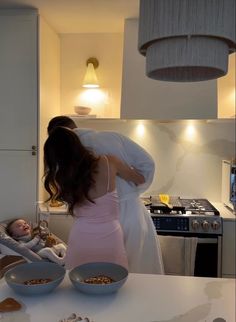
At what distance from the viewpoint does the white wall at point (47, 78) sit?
2838mm

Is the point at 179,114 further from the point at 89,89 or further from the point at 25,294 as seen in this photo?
the point at 25,294

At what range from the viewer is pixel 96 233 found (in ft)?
5.96

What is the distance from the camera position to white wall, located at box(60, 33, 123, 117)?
3.26 meters

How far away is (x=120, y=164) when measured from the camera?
1904mm

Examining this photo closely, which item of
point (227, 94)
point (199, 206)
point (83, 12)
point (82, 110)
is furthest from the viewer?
point (227, 94)

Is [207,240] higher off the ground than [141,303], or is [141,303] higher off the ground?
[141,303]

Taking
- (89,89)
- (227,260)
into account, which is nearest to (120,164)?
(227,260)

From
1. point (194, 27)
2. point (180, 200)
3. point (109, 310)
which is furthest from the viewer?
point (180, 200)

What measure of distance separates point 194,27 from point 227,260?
2042 millimetres

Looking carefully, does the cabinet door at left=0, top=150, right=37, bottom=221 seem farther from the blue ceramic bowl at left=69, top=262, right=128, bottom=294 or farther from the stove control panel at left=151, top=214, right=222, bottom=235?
the blue ceramic bowl at left=69, top=262, right=128, bottom=294

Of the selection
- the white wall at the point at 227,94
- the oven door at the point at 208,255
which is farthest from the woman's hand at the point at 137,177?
the white wall at the point at 227,94

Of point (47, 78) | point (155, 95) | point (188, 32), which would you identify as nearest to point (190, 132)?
point (155, 95)

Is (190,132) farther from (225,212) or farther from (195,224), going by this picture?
(195,224)

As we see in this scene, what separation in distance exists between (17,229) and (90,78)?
4.57ft
